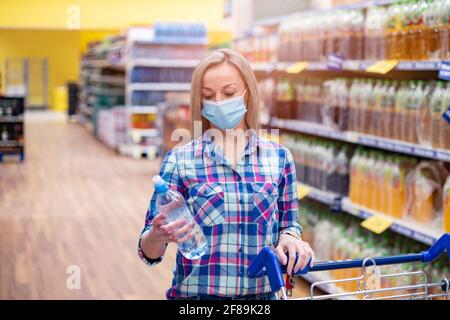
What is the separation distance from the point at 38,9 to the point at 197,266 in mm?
5539

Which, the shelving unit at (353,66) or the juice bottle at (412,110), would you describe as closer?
the shelving unit at (353,66)

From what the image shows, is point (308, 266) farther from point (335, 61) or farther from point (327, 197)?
point (327, 197)

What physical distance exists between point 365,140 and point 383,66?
0.55 meters

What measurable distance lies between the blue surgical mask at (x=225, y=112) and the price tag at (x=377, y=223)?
2251 millimetres

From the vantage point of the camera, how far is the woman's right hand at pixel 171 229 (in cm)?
178

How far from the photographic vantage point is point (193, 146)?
6.93ft

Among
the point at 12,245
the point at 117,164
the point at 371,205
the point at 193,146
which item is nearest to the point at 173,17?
the point at 117,164

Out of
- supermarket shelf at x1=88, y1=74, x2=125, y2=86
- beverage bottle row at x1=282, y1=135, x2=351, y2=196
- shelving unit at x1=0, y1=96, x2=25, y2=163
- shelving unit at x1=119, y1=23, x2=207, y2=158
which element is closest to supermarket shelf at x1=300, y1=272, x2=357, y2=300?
beverage bottle row at x1=282, y1=135, x2=351, y2=196

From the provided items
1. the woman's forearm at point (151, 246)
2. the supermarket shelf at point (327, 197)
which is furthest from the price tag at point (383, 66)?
the woman's forearm at point (151, 246)

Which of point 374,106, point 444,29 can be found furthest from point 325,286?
point 444,29

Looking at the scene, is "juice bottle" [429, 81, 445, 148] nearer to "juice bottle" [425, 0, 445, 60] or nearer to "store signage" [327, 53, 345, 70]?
"juice bottle" [425, 0, 445, 60]

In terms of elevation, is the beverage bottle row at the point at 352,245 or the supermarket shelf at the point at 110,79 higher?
the supermarket shelf at the point at 110,79

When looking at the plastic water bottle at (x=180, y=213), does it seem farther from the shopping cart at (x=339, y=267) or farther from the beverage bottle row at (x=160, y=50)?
the beverage bottle row at (x=160, y=50)

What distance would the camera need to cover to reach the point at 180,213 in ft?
6.25
